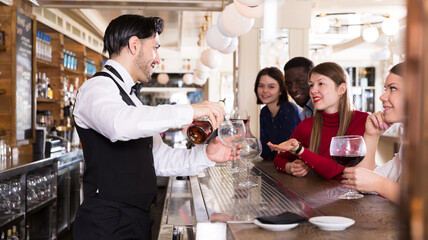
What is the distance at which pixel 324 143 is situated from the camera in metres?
2.44

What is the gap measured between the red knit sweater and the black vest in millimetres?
833

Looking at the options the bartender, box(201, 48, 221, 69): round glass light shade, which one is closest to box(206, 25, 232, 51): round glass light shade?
box(201, 48, 221, 69): round glass light shade

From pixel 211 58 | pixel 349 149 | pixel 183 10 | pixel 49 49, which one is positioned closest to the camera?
pixel 349 149

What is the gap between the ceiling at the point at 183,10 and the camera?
4.84m

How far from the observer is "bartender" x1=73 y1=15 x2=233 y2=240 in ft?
4.88

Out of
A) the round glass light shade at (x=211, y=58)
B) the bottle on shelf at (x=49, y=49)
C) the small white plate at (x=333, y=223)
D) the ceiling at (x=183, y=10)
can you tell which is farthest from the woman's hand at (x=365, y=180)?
the round glass light shade at (x=211, y=58)

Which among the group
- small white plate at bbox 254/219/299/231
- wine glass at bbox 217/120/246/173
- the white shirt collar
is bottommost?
small white plate at bbox 254/219/299/231

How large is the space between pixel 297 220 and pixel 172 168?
0.98 m

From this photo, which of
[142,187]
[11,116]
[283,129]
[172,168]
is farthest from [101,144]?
[11,116]

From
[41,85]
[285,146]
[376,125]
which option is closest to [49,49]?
[41,85]

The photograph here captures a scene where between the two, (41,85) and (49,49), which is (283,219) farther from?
(49,49)

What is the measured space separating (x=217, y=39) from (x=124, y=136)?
297cm

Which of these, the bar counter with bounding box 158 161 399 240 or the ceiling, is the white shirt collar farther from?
the ceiling

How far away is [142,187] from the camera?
5.96 feet
